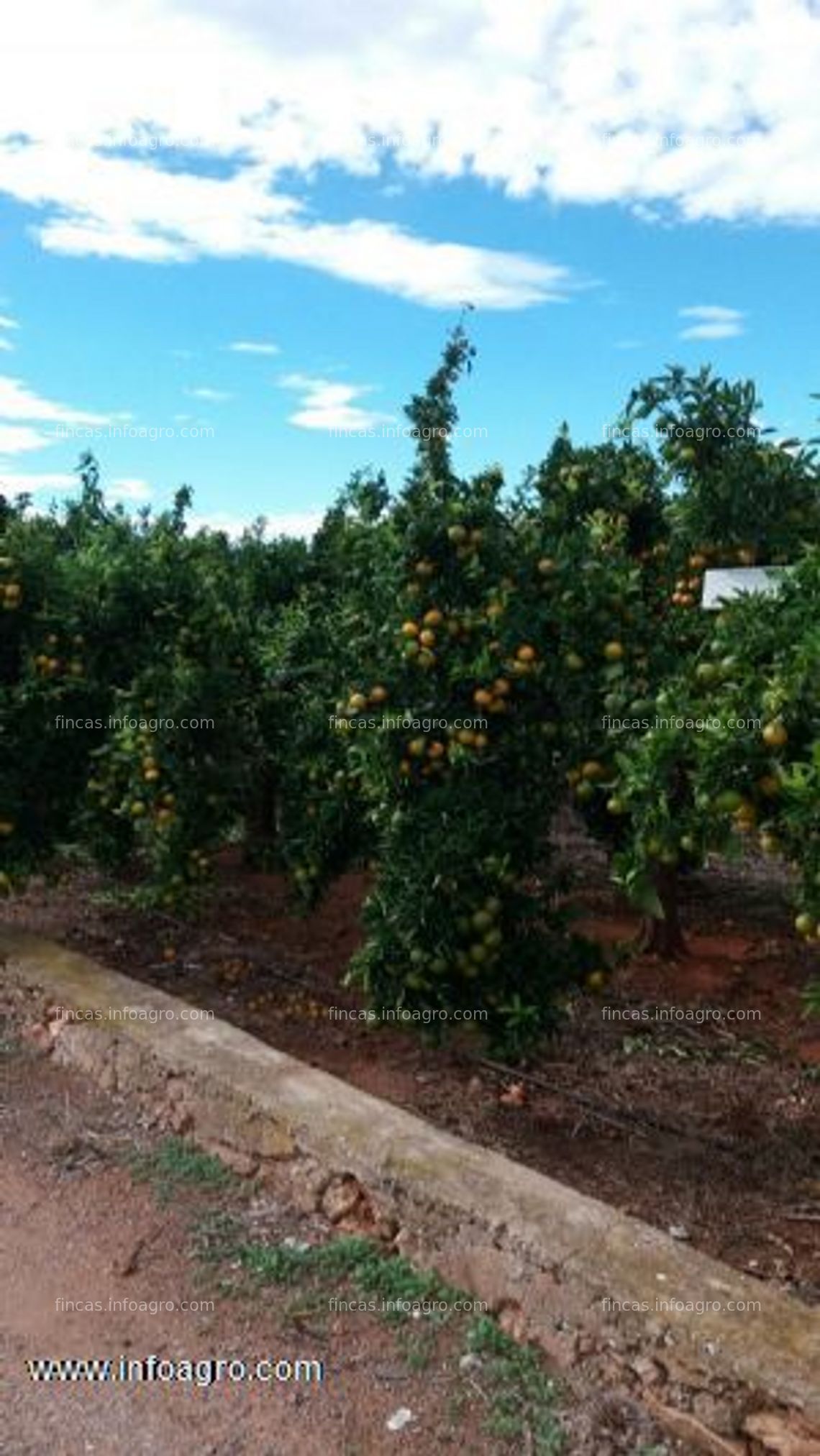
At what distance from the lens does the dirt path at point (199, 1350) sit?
2.81m

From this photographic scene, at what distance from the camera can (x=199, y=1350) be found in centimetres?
312

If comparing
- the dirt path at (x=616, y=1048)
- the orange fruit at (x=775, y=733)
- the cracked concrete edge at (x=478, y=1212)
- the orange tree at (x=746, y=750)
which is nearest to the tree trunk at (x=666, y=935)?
the dirt path at (x=616, y=1048)

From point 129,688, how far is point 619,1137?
299cm

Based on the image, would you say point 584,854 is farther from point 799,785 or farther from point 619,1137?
point 799,785

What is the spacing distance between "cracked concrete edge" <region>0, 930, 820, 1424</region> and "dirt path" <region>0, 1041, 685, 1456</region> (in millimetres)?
184

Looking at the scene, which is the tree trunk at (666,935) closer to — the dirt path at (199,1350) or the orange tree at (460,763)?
the orange tree at (460,763)

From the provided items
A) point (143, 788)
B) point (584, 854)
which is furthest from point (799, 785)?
point (584, 854)

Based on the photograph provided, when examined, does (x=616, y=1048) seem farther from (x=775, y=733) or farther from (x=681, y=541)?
(x=775, y=733)

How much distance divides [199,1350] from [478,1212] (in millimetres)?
790

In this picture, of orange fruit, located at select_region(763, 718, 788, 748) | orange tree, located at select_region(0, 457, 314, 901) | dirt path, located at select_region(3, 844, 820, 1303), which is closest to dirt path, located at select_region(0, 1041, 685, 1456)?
Result: dirt path, located at select_region(3, 844, 820, 1303)

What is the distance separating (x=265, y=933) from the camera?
22.5 feet

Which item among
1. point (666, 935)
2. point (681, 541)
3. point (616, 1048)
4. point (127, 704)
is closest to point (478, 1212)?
point (616, 1048)

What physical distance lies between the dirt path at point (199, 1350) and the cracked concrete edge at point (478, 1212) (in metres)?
0.18

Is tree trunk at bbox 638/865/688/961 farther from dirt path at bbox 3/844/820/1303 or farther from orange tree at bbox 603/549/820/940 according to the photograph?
orange tree at bbox 603/549/820/940
